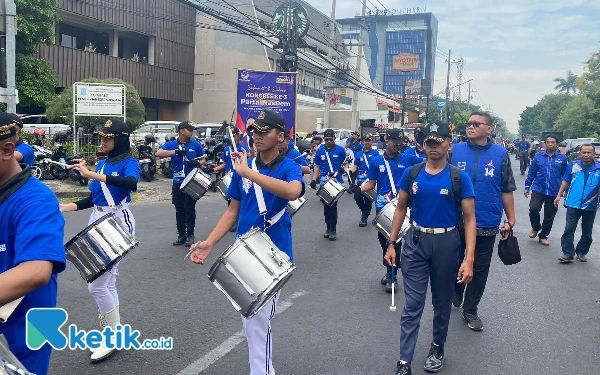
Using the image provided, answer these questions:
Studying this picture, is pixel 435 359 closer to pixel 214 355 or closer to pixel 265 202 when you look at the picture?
pixel 214 355

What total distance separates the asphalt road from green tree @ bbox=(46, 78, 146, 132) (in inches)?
413

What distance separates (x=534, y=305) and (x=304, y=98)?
43.1 m

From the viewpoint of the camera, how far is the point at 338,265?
7.57 metres

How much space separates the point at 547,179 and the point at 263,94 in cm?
816

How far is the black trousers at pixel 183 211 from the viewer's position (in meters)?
8.59

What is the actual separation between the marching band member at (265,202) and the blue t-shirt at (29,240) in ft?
4.17

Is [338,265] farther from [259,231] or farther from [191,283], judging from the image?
[259,231]

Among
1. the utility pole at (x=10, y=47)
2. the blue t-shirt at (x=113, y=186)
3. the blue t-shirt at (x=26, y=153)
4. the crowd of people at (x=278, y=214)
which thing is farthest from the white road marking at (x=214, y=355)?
the utility pole at (x=10, y=47)

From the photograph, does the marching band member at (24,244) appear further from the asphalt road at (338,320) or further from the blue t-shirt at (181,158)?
the blue t-shirt at (181,158)

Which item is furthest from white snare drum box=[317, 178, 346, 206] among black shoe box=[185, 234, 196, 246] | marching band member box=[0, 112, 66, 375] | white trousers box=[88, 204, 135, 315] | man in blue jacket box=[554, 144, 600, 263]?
marching band member box=[0, 112, 66, 375]

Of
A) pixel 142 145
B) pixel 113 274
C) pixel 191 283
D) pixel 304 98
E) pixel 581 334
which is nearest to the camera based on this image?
pixel 113 274

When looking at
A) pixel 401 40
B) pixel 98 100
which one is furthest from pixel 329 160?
pixel 401 40

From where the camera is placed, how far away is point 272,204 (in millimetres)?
3410

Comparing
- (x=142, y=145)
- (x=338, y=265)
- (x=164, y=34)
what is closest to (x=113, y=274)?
(x=338, y=265)
